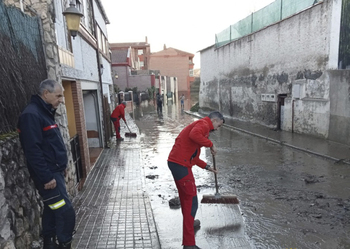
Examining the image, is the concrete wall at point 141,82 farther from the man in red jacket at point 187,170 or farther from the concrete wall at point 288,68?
the man in red jacket at point 187,170

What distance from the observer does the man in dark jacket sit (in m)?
2.54

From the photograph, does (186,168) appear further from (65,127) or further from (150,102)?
(150,102)

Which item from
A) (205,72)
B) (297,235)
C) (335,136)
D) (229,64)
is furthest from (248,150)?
(205,72)

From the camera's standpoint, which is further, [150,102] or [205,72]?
[150,102]

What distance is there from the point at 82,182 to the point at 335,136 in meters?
8.77

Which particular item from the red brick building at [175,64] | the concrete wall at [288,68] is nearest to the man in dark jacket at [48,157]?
the concrete wall at [288,68]

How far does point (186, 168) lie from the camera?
346 cm

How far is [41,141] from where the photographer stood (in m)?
2.61

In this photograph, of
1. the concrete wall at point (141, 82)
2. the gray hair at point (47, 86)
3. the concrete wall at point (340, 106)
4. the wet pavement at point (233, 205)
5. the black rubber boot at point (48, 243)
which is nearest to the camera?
the gray hair at point (47, 86)

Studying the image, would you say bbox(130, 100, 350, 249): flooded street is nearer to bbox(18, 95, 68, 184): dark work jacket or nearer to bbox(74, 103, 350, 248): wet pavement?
bbox(74, 103, 350, 248): wet pavement

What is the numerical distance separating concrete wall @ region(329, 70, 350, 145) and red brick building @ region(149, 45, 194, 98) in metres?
45.1

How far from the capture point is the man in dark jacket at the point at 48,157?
8.34ft

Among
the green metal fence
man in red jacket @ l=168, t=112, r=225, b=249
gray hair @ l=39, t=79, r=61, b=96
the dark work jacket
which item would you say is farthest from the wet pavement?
the green metal fence

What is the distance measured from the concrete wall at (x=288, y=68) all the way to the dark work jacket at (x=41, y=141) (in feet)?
32.7
